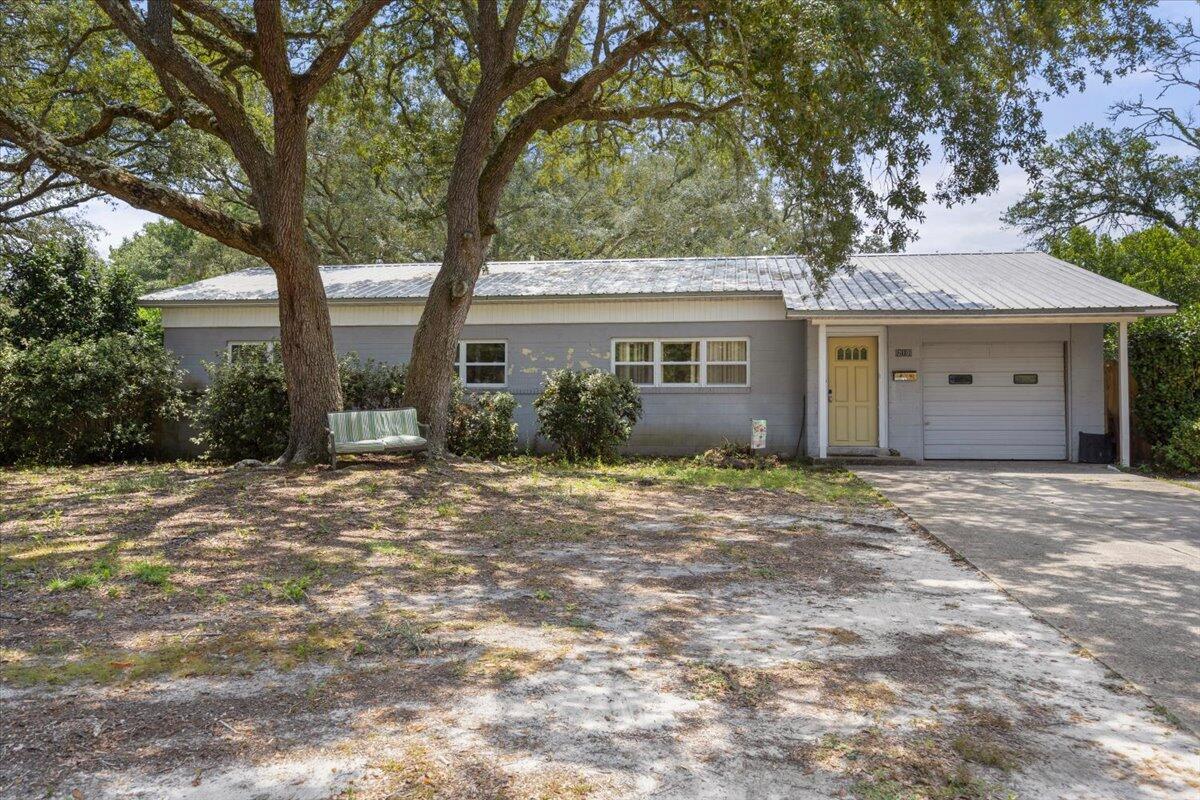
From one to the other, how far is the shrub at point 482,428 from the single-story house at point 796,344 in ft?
5.14

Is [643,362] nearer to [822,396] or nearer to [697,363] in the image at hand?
[697,363]

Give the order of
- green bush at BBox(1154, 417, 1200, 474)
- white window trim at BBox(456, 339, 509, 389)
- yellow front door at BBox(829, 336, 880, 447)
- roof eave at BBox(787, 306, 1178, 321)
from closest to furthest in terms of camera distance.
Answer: green bush at BBox(1154, 417, 1200, 474) < roof eave at BBox(787, 306, 1178, 321) < yellow front door at BBox(829, 336, 880, 447) < white window trim at BBox(456, 339, 509, 389)

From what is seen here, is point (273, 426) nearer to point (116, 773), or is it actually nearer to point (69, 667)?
point (69, 667)

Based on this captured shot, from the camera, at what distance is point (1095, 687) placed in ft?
13.2

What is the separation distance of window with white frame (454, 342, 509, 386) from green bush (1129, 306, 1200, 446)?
11.5 m

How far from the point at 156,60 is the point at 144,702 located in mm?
9743

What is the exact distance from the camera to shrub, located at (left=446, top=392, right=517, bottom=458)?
14.2m

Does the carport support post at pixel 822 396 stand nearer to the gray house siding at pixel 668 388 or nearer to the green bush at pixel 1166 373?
the gray house siding at pixel 668 388

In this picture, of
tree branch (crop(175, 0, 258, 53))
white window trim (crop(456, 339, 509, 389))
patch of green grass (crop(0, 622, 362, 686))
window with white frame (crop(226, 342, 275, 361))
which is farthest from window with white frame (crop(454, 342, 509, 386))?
patch of green grass (crop(0, 622, 362, 686))

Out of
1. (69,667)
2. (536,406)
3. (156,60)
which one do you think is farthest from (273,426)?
(69,667)

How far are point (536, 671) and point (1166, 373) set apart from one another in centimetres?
1367

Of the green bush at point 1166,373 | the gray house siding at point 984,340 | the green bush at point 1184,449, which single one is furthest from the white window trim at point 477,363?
the green bush at point 1184,449

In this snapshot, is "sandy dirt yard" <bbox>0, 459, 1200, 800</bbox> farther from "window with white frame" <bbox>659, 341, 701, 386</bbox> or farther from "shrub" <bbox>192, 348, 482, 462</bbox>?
"window with white frame" <bbox>659, 341, 701, 386</bbox>

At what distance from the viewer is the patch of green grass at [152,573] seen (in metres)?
5.94
